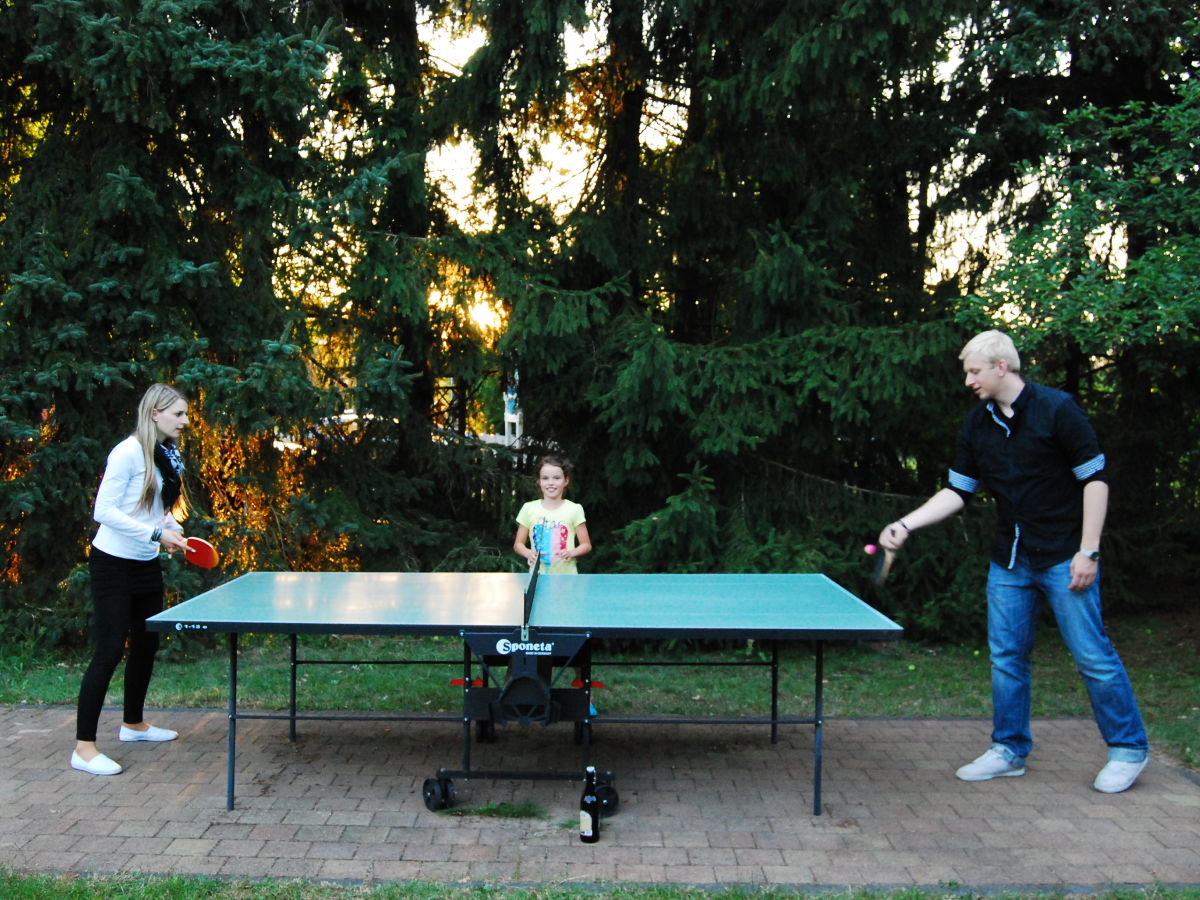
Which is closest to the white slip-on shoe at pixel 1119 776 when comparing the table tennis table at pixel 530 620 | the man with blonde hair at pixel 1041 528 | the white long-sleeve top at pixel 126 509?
the man with blonde hair at pixel 1041 528

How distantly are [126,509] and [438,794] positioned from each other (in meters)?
2.02

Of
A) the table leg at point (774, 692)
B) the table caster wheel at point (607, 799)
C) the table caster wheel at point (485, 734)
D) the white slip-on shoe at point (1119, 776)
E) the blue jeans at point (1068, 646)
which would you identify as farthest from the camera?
the table caster wheel at point (485, 734)

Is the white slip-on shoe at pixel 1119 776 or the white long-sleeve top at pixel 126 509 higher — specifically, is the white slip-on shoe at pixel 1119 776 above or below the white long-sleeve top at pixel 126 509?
below

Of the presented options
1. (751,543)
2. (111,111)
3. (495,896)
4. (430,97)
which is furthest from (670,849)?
(430,97)

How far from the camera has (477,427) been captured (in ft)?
35.6

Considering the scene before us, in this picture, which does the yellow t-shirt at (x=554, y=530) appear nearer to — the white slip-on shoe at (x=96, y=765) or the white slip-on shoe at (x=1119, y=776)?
the white slip-on shoe at (x=96, y=765)

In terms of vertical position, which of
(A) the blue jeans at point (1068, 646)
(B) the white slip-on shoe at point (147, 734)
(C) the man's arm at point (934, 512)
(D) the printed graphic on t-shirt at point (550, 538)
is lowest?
(B) the white slip-on shoe at point (147, 734)

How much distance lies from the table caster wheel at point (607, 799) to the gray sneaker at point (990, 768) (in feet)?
5.70

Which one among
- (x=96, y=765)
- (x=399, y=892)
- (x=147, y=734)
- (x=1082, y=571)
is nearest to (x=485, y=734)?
(x=147, y=734)

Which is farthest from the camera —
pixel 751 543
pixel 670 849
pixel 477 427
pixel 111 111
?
pixel 477 427

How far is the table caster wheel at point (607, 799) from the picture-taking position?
4.59 metres

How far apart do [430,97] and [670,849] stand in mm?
6727

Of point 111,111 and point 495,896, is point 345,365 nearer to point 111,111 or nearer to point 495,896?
point 111,111

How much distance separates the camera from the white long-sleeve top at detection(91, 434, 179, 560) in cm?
510
